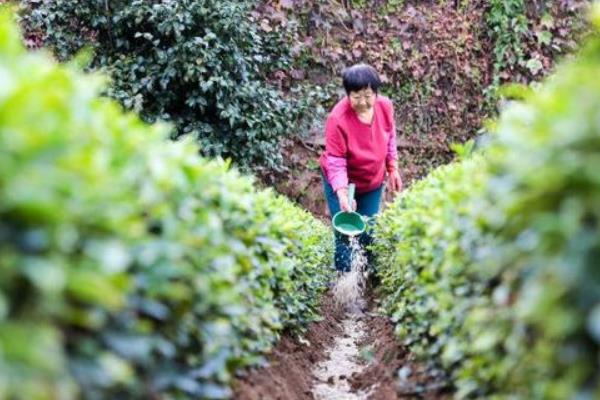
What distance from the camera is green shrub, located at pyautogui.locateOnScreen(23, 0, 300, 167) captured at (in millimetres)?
7762

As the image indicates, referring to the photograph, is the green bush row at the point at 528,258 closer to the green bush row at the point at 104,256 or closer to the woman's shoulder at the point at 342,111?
the green bush row at the point at 104,256

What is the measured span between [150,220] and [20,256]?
61 centimetres

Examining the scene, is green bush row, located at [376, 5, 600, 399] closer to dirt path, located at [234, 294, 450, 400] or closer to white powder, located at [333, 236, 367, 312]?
dirt path, located at [234, 294, 450, 400]

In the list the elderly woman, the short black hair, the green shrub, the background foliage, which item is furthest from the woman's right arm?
the background foliage

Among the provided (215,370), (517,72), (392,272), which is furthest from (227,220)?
(517,72)

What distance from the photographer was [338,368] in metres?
4.19

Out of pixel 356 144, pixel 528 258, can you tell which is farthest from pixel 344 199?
pixel 528 258

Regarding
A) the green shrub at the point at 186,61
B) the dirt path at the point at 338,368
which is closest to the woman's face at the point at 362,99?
the dirt path at the point at 338,368

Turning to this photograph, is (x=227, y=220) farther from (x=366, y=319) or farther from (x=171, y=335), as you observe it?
(x=366, y=319)

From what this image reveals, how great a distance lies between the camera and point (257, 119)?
8164 mm

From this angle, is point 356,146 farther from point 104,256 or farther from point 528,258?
point 104,256

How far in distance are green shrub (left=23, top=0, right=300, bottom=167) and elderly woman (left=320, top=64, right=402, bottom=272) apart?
7.05 ft

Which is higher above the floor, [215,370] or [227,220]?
[227,220]

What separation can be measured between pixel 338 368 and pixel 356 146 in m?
2.28
